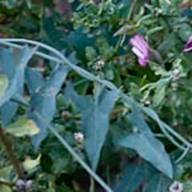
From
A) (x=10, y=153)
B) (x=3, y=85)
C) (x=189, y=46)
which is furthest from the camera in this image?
(x=189, y=46)

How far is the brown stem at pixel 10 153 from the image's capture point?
0.93 m

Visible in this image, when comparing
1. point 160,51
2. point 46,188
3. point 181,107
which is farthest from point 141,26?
point 46,188

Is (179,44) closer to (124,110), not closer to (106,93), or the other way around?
(124,110)

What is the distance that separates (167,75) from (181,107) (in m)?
0.06

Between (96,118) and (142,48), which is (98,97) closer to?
(96,118)

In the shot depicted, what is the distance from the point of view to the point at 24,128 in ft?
2.86

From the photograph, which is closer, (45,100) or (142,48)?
(45,100)

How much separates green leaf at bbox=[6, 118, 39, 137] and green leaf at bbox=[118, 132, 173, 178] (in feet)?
0.34

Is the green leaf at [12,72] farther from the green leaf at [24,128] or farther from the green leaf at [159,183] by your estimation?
the green leaf at [159,183]

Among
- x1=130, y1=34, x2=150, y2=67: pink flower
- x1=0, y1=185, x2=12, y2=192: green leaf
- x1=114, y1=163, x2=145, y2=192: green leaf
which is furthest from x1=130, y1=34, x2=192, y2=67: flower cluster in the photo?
x1=0, y1=185, x2=12, y2=192: green leaf

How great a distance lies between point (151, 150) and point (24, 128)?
15cm

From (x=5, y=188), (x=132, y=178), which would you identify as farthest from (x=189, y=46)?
(x=5, y=188)

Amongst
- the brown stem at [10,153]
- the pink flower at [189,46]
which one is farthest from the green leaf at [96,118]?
the pink flower at [189,46]

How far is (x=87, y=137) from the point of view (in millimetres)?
840
